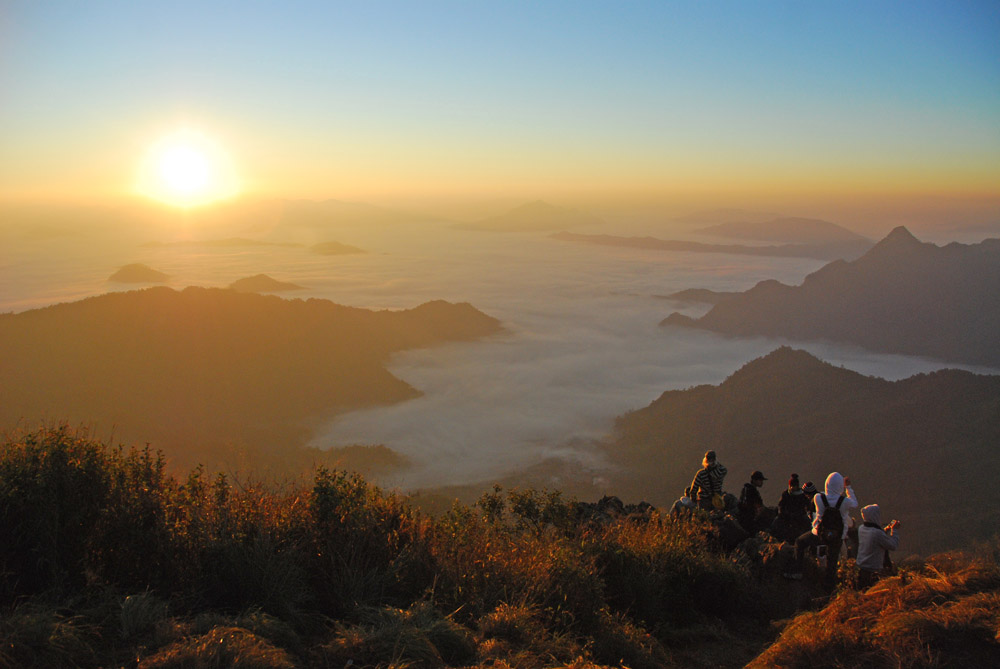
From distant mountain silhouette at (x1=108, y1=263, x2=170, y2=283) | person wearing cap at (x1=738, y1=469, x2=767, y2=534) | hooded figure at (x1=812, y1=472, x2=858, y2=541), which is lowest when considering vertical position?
distant mountain silhouette at (x1=108, y1=263, x2=170, y2=283)

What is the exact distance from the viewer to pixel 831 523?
6.76m

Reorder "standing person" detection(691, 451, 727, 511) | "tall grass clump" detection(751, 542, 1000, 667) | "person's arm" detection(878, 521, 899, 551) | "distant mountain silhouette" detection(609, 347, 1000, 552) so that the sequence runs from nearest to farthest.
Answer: "tall grass clump" detection(751, 542, 1000, 667), "person's arm" detection(878, 521, 899, 551), "standing person" detection(691, 451, 727, 511), "distant mountain silhouette" detection(609, 347, 1000, 552)

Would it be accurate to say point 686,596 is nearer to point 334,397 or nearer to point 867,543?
point 867,543

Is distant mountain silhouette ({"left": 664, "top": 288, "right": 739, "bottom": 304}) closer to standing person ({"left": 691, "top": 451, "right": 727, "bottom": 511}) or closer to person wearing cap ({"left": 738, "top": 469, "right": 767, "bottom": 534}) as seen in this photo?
person wearing cap ({"left": 738, "top": 469, "right": 767, "bottom": 534})

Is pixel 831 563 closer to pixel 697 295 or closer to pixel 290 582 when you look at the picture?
pixel 290 582

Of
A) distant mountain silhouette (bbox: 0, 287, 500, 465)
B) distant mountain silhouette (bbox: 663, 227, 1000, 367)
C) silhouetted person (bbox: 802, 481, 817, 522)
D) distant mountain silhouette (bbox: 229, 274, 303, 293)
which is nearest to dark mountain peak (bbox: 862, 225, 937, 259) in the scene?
distant mountain silhouette (bbox: 663, 227, 1000, 367)

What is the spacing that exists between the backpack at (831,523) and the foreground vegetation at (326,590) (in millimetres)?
936

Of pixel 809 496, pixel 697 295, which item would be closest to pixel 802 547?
pixel 809 496

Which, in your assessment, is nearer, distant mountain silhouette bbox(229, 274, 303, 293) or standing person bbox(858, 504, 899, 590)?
standing person bbox(858, 504, 899, 590)

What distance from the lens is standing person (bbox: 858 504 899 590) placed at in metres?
5.87

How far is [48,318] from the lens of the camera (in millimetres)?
69062

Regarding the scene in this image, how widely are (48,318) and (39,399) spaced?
19.5 meters

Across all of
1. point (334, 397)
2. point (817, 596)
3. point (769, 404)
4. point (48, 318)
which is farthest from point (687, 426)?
point (48, 318)

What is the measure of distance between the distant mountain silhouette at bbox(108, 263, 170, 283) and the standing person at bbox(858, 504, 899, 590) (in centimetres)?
15221
